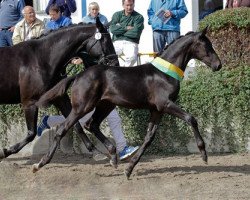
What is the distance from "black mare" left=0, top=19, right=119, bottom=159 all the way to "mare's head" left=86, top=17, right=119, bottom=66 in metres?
0.02

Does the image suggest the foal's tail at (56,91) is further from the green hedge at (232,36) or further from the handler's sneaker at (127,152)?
the green hedge at (232,36)

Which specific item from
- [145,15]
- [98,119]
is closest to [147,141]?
[98,119]

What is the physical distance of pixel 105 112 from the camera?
34.2ft

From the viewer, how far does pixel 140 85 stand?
981 cm

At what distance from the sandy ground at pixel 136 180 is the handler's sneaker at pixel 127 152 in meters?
0.15

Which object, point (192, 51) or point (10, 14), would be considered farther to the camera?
point (10, 14)

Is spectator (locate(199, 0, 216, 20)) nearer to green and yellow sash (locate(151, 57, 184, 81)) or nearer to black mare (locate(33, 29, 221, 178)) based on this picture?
black mare (locate(33, 29, 221, 178))

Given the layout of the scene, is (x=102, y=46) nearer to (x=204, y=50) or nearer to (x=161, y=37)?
(x=204, y=50)

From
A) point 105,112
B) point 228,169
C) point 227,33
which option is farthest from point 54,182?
point 227,33

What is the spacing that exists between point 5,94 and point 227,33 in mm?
3869

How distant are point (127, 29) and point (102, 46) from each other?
2972mm

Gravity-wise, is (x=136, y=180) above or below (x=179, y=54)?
below

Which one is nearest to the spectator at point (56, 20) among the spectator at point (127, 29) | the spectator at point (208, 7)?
the spectator at point (127, 29)

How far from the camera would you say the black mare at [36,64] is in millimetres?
10492
